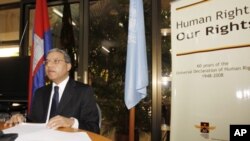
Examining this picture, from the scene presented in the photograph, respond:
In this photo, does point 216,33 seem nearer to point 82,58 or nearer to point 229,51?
point 229,51

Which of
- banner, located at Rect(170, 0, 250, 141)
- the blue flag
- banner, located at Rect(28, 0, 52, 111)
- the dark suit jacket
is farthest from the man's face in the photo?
banner, located at Rect(28, 0, 52, 111)

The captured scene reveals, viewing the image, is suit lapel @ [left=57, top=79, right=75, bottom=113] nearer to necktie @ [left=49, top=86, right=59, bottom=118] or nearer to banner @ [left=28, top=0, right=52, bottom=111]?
necktie @ [left=49, top=86, right=59, bottom=118]

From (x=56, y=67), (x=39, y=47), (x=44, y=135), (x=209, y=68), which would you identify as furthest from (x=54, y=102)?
(x=39, y=47)

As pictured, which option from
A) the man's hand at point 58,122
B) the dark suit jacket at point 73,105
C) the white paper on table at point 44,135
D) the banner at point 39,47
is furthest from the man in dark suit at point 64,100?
the banner at point 39,47

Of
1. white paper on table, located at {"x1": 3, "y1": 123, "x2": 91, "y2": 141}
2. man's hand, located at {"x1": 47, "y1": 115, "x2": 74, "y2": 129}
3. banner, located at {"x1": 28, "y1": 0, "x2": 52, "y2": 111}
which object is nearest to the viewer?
white paper on table, located at {"x1": 3, "y1": 123, "x2": 91, "y2": 141}

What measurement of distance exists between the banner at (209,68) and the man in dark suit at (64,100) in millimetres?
944

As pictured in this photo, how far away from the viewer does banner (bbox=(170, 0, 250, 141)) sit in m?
2.17

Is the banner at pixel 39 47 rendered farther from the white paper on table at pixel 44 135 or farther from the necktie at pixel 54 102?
the white paper on table at pixel 44 135

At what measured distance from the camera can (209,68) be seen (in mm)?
2354

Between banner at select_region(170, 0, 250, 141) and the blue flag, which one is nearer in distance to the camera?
banner at select_region(170, 0, 250, 141)

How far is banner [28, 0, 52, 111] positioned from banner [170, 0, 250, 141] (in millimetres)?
1704

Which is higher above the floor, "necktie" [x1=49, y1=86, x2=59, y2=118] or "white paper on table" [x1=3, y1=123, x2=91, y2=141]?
"necktie" [x1=49, y1=86, x2=59, y2=118]

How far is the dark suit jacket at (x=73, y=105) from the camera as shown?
197 centimetres

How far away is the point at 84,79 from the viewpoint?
3641 mm
